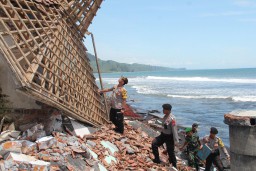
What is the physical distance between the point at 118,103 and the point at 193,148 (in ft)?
8.01

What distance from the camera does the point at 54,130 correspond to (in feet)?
24.0

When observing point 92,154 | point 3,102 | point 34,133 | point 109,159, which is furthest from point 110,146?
point 3,102

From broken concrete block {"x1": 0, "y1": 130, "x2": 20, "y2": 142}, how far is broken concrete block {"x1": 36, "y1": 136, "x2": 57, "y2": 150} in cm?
58

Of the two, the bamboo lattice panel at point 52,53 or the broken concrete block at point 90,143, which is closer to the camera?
the bamboo lattice panel at point 52,53

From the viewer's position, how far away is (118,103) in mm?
8883

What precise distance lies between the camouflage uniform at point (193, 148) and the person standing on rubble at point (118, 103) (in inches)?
75.8

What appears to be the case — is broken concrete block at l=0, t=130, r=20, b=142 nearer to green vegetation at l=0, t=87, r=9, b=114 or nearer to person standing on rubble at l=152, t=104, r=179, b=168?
green vegetation at l=0, t=87, r=9, b=114

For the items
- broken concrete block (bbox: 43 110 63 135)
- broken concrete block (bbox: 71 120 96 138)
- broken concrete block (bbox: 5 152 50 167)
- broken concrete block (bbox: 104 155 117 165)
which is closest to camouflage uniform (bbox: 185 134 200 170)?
broken concrete block (bbox: 104 155 117 165)

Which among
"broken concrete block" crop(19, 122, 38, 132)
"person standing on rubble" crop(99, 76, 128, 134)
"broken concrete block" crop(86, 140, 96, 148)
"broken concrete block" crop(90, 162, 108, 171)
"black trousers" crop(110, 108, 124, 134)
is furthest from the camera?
"black trousers" crop(110, 108, 124, 134)

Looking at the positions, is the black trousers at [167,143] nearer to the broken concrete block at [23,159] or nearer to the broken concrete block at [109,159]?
the broken concrete block at [109,159]

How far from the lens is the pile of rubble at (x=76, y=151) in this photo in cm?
575

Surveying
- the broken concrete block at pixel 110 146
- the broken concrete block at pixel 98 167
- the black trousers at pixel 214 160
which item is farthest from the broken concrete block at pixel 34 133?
the black trousers at pixel 214 160

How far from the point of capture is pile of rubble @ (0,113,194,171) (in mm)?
5754

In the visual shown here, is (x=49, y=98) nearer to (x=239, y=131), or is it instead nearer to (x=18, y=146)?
(x=18, y=146)
